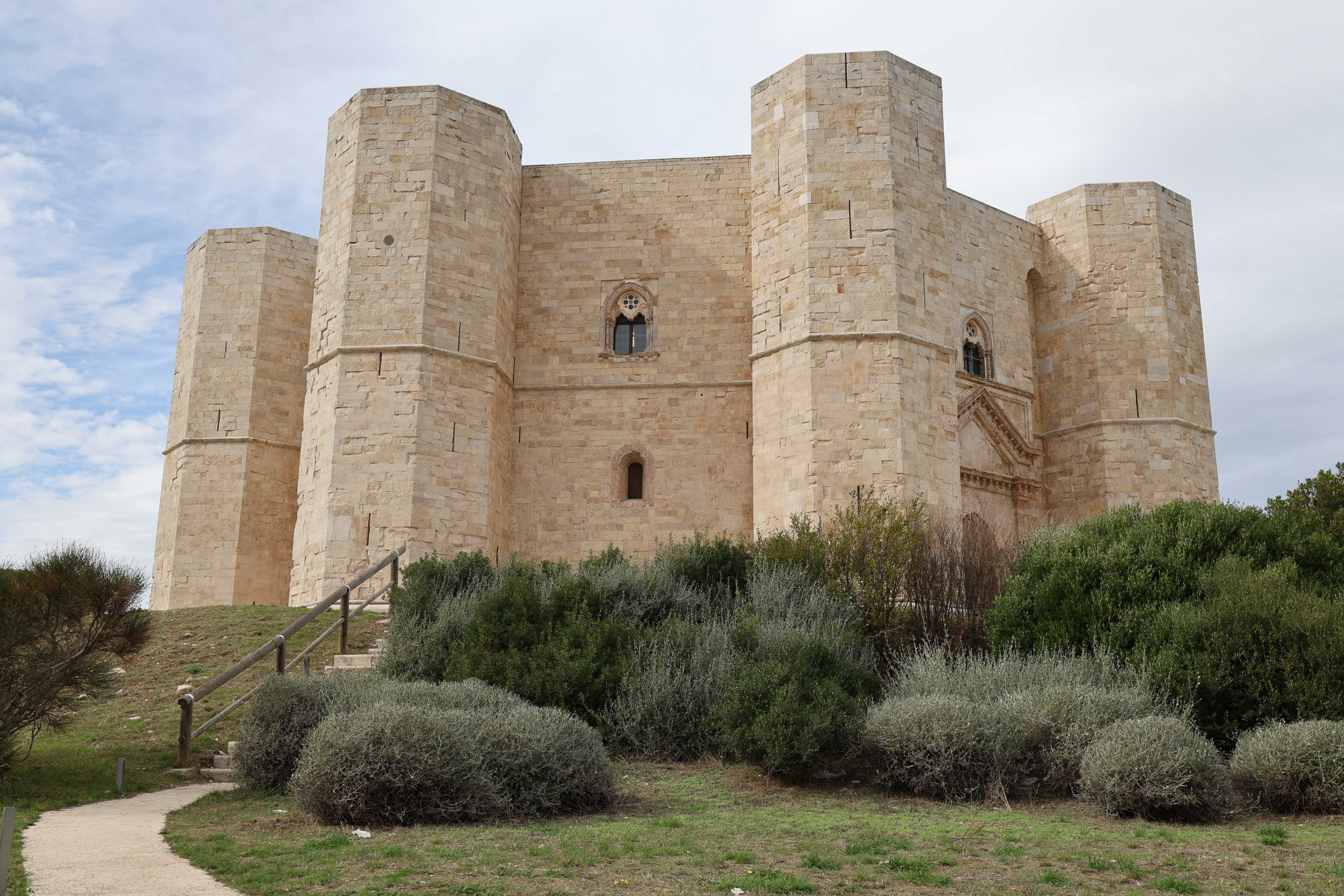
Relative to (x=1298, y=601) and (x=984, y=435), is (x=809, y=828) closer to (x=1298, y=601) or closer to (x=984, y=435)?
(x=1298, y=601)

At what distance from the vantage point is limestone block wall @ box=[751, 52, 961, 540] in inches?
630

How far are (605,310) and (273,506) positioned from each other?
7534mm

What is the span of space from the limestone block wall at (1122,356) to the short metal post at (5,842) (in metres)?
18.4

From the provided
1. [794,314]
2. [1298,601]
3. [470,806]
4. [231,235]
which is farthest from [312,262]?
[1298,601]

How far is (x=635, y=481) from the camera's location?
725 inches

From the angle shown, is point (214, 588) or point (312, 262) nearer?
point (214, 588)

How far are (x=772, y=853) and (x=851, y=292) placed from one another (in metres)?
11.7

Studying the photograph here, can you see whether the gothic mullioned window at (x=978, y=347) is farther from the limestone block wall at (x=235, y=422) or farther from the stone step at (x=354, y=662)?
the limestone block wall at (x=235, y=422)

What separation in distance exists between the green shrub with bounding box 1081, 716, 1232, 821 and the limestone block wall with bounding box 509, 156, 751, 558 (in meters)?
10.5

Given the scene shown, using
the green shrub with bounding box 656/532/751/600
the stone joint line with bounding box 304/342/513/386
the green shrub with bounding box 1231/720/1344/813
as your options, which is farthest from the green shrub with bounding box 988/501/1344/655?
the stone joint line with bounding box 304/342/513/386

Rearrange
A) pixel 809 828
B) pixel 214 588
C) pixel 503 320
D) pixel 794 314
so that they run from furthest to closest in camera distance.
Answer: pixel 214 588
pixel 503 320
pixel 794 314
pixel 809 828

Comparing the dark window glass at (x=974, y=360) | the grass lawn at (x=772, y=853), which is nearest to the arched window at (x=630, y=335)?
the dark window glass at (x=974, y=360)

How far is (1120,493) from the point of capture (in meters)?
19.0

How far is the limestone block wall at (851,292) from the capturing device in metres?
16.0
